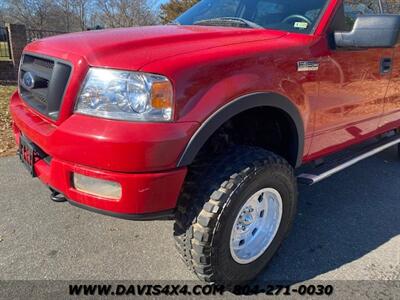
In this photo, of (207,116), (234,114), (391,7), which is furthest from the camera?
(391,7)

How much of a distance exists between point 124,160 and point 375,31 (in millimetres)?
1961

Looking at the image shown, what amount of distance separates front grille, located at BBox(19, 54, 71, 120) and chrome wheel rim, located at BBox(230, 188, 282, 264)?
1.26 metres

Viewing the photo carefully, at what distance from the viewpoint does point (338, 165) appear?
331 centimetres

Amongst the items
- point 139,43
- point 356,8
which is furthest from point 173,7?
point 139,43

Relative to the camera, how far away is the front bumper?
6.43ft

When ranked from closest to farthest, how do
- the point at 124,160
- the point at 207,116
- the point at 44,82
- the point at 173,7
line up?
the point at 124,160
the point at 207,116
the point at 44,82
the point at 173,7

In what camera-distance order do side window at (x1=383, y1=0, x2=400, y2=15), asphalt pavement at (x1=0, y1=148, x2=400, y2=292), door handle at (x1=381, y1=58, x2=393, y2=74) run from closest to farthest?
asphalt pavement at (x1=0, y1=148, x2=400, y2=292) → door handle at (x1=381, y1=58, x2=393, y2=74) → side window at (x1=383, y1=0, x2=400, y2=15)

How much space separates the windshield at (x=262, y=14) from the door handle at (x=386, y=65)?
0.85 metres

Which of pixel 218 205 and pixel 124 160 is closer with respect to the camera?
pixel 124 160

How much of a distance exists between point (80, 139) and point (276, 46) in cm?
134

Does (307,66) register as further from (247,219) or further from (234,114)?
(247,219)

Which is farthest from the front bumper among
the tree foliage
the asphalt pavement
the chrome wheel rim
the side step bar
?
the tree foliage

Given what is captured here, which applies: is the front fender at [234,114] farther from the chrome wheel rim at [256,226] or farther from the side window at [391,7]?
the side window at [391,7]

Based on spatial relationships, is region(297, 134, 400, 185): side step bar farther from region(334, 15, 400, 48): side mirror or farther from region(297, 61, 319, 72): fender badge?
region(334, 15, 400, 48): side mirror
